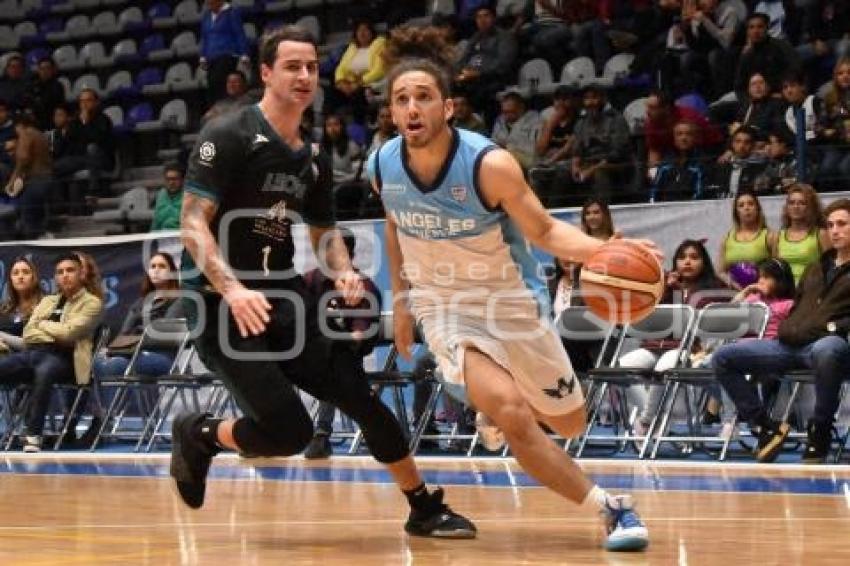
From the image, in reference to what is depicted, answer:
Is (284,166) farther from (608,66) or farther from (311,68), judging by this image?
(608,66)

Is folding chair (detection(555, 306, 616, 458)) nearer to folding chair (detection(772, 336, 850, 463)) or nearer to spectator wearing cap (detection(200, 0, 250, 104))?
folding chair (detection(772, 336, 850, 463))

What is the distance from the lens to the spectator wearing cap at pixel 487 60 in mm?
15859

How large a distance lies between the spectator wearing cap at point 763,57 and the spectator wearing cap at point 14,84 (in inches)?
387

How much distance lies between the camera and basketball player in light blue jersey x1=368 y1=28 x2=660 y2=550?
6059mm

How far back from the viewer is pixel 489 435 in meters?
11.4

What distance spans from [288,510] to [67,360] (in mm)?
5921

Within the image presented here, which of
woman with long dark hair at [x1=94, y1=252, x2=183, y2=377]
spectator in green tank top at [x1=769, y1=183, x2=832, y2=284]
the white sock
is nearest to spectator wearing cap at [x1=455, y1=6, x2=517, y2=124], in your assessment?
woman with long dark hair at [x1=94, y1=252, x2=183, y2=377]

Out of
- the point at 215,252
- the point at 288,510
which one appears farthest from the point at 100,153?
the point at 215,252

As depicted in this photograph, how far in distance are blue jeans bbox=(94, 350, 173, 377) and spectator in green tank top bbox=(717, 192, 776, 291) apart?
14.9 ft

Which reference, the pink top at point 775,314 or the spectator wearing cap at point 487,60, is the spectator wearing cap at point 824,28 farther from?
the pink top at point 775,314

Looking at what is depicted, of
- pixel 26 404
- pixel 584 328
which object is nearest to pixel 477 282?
pixel 584 328

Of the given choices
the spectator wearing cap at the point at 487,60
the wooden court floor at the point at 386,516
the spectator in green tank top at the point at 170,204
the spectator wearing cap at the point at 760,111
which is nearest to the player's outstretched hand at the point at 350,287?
the wooden court floor at the point at 386,516

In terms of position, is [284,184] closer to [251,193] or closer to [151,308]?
[251,193]

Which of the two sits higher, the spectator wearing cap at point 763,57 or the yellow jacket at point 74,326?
the spectator wearing cap at point 763,57
